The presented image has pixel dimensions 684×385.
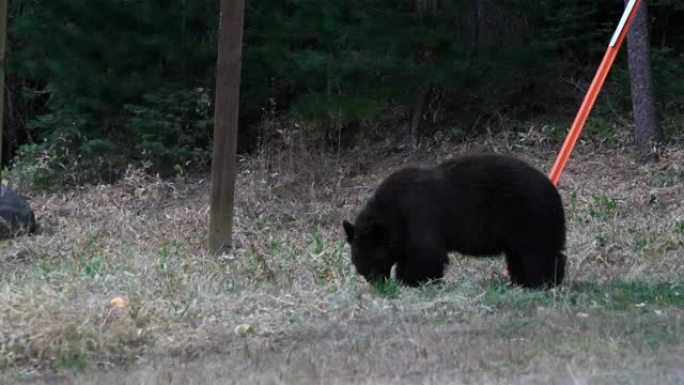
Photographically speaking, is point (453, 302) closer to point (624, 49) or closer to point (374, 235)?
point (374, 235)

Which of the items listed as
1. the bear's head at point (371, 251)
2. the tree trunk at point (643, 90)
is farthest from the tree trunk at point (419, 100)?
the bear's head at point (371, 251)

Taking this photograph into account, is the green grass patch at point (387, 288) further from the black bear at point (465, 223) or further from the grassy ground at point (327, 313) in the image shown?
the black bear at point (465, 223)

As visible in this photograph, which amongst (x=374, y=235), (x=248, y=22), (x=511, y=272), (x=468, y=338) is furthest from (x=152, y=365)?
(x=248, y=22)

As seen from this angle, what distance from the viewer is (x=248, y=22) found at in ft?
66.0

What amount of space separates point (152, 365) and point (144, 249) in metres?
7.03

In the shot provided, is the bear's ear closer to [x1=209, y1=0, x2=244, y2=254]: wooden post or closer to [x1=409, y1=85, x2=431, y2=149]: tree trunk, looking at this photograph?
[x1=209, y1=0, x2=244, y2=254]: wooden post

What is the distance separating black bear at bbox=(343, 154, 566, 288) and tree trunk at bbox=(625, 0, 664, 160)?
24.3 feet

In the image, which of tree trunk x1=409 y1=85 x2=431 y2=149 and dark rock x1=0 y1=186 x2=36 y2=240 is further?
tree trunk x1=409 y1=85 x2=431 y2=149

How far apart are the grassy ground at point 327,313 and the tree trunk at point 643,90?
1637 millimetres

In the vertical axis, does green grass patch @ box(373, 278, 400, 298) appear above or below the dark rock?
above

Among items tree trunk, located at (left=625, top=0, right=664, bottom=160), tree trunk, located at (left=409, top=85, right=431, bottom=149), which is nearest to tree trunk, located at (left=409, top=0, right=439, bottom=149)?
tree trunk, located at (left=409, top=85, right=431, bottom=149)

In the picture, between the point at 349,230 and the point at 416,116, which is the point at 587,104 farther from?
the point at 416,116

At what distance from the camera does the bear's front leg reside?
1002cm

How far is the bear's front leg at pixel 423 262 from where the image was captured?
1002 cm
